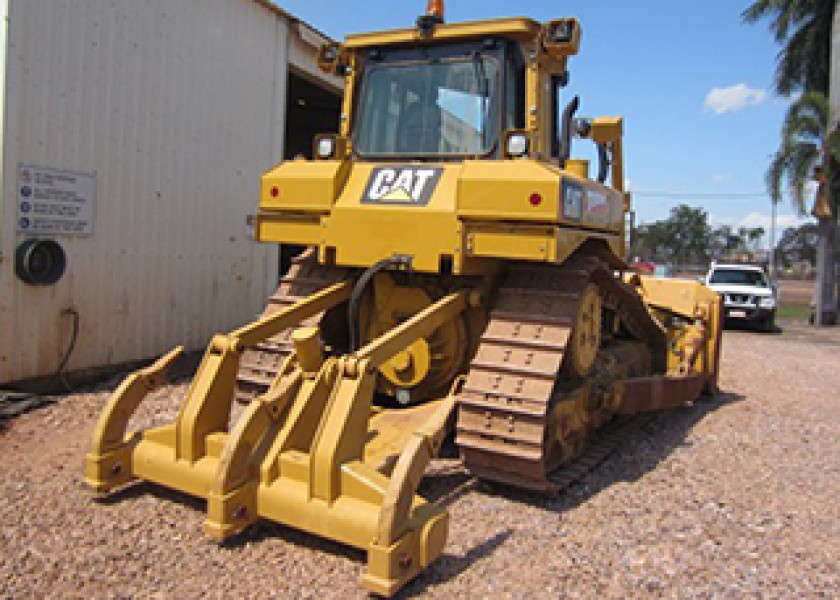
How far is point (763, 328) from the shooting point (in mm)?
17969

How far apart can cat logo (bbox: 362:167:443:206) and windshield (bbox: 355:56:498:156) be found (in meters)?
0.39

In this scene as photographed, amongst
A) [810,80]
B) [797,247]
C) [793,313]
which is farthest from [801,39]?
[797,247]

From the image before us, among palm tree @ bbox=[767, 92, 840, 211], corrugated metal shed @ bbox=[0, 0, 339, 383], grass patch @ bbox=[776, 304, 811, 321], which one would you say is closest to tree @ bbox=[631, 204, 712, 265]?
grass patch @ bbox=[776, 304, 811, 321]

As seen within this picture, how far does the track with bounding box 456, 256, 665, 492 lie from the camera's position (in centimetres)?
390

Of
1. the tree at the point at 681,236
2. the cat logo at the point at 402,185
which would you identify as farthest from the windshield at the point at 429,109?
the tree at the point at 681,236

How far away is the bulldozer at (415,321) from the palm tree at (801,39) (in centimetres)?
2309

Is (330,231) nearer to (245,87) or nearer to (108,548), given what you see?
(108,548)

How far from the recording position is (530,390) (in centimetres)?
394

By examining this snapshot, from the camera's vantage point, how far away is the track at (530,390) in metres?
3.90

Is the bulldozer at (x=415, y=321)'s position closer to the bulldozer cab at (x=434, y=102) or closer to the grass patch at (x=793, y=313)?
the bulldozer cab at (x=434, y=102)

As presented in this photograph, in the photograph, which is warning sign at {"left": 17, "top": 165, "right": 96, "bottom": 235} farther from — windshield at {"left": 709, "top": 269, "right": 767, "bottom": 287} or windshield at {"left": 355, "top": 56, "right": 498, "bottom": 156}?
windshield at {"left": 709, "top": 269, "right": 767, "bottom": 287}

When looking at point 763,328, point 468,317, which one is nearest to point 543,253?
point 468,317

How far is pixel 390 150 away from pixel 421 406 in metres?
1.86

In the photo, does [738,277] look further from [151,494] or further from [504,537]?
[151,494]
